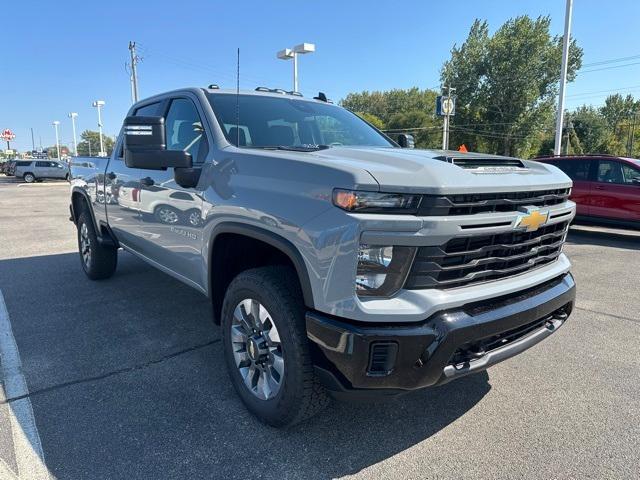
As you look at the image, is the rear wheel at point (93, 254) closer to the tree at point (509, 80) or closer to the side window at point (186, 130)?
the side window at point (186, 130)

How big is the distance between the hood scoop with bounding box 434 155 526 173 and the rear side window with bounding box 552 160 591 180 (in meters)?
8.73

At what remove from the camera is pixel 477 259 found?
89.0 inches

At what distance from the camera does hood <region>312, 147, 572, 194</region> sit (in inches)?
80.8

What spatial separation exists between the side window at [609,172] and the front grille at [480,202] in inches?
337

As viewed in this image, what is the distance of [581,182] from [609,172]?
55cm

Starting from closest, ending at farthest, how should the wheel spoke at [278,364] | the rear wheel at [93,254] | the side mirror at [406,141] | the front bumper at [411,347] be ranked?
the front bumper at [411,347], the wheel spoke at [278,364], the side mirror at [406,141], the rear wheel at [93,254]

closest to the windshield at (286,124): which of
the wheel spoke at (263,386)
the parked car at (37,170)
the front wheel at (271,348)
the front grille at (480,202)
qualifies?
the front wheel at (271,348)

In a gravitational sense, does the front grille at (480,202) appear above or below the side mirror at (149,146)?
below

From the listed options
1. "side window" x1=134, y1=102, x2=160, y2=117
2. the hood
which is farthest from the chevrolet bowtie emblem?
"side window" x1=134, y1=102, x2=160, y2=117

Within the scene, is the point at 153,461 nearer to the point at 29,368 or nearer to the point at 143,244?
the point at 29,368

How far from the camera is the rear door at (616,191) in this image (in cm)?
928

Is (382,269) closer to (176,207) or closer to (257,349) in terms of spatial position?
(257,349)

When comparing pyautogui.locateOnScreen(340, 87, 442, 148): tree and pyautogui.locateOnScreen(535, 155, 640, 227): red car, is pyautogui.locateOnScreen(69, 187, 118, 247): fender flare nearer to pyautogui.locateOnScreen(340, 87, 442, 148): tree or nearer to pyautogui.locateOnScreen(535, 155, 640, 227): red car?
pyautogui.locateOnScreen(535, 155, 640, 227): red car

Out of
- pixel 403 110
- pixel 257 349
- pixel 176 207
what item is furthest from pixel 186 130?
pixel 403 110
